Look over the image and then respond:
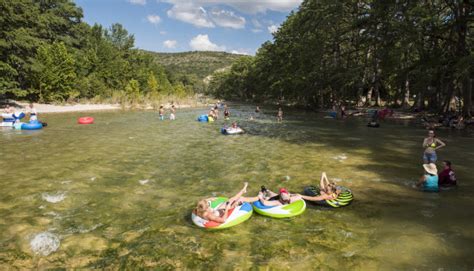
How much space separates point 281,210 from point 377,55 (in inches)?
1290

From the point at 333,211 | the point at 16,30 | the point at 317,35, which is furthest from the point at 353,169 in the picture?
the point at 317,35

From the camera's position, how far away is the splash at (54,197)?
36.4 feet

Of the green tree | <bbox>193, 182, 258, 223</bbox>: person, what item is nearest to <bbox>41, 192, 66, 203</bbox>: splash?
<bbox>193, 182, 258, 223</bbox>: person

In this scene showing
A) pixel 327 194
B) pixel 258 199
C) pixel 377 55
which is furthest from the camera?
pixel 377 55

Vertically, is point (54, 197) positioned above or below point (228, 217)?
below

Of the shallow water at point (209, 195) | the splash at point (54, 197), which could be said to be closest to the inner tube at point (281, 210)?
the shallow water at point (209, 195)

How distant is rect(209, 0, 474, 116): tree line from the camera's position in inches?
1187

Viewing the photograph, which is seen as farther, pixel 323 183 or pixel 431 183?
pixel 431 183

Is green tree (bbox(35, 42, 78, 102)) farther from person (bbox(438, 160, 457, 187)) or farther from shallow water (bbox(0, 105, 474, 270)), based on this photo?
person (bbox(438, 160, 457, 187))

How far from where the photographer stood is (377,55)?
37344mm

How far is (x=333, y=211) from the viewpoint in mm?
10422

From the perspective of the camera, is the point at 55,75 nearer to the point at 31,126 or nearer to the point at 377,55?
the point at 31,126

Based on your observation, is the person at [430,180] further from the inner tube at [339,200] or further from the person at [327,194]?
the person at [327,194]

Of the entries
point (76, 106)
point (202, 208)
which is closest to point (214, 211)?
point (202, 208)
